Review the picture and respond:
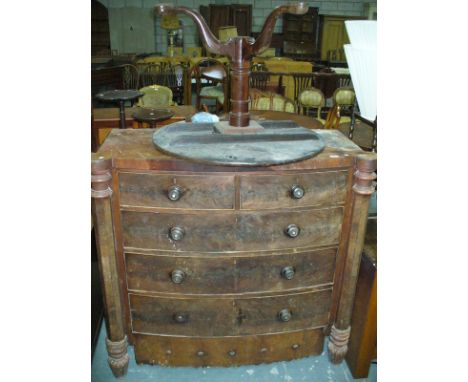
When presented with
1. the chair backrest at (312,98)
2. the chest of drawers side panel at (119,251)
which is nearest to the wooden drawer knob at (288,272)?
the chest of drawers side panel at (119,251)

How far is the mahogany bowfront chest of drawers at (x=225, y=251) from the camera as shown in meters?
1.39

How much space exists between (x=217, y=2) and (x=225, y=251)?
11604mm

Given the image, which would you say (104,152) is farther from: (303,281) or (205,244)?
(303,281)

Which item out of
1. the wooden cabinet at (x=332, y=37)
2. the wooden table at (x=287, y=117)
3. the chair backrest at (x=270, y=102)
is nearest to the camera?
the wooden table at (x=287, y=117)

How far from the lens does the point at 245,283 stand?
5.14 ft

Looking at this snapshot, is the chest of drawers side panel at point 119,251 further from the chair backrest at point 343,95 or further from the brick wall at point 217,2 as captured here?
the brick wall at point 217,2

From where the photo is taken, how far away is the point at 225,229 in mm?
1456

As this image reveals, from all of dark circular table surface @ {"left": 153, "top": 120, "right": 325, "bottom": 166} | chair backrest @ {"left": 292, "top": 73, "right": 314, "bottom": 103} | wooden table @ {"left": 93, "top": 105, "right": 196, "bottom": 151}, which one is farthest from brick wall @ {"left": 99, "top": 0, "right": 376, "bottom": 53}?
dark circular table surface @ {"left": 153, "top": 120, "right": 325, "bottom": 166}

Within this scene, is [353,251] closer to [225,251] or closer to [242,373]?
[225,251]

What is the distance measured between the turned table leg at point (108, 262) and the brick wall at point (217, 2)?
1077 centimetres

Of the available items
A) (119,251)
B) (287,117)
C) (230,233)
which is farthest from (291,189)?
(287,117)

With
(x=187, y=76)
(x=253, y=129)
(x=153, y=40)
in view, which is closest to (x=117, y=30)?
(x=153, y=40)

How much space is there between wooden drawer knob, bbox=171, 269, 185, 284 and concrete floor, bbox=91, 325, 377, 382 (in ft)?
1.78
